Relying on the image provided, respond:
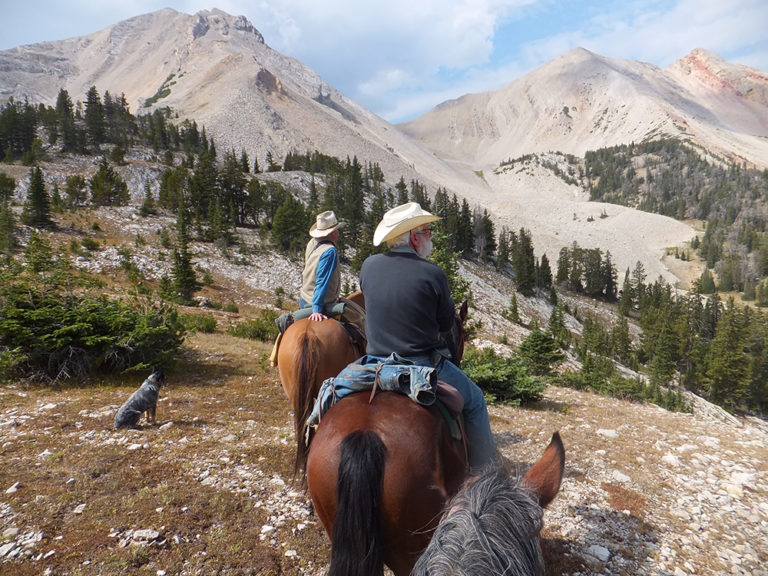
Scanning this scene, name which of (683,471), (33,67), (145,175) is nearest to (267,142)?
(145,175)

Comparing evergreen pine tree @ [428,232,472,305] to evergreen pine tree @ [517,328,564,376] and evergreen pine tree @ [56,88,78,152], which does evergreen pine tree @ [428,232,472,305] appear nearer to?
evergreen pine tree @ [517,328,564,376]

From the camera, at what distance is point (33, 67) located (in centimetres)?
19500

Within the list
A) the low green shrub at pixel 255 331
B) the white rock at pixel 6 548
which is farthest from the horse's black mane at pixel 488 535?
the low green shrub at pixel 255 331

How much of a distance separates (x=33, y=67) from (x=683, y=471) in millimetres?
287851

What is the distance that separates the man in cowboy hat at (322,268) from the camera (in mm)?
4922

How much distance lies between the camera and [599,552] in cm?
408

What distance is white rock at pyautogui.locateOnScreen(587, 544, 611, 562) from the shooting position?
4.01 meters

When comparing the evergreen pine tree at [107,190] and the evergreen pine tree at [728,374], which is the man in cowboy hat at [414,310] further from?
the evergreen pine tree at [728,374]

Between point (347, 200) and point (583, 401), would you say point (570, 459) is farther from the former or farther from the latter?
point (347, 200)

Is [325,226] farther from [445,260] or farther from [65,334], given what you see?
[445,260]

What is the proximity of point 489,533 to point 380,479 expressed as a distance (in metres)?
0.75

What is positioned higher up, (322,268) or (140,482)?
(322,268)

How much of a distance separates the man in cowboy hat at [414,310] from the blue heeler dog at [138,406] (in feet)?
17.4

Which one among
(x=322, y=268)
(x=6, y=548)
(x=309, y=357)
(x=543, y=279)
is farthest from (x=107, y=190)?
(x=543, y=279)
